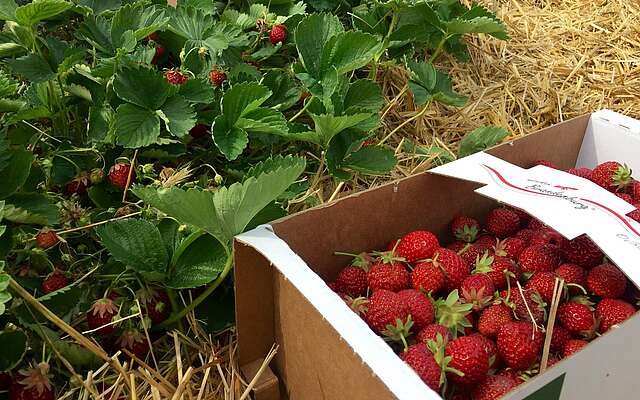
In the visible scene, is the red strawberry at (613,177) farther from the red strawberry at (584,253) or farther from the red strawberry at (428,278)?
the red strawberry at (428,278)

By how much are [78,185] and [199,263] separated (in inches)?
11.8

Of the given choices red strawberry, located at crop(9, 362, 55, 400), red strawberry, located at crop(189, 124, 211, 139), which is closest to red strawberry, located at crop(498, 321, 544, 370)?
red strawberry, located at crop(9, 362, 55, 400)

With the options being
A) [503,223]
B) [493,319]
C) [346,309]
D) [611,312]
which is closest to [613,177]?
[503,223]

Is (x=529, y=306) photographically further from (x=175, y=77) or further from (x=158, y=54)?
(x=158, y=54)

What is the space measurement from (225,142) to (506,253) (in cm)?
50

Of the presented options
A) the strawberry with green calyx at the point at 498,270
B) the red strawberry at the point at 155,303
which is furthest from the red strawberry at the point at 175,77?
the strawberry with green calyx at the point at 498,270

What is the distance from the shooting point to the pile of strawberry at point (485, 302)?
735 millimetres

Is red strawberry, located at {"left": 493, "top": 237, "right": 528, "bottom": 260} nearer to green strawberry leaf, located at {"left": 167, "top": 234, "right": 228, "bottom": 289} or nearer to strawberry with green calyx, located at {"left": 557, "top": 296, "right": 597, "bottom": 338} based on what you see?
strawberry with green calyx, located at {"left": 557, "top": 296, "right": 597, "bottom": 338}

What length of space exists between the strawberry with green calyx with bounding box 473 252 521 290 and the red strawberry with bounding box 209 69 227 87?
2.03ft

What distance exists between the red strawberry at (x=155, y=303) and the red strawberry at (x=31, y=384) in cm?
16

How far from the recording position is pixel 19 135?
3.63 ft

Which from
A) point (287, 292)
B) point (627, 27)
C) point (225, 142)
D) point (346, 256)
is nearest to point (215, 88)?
point (225, 142)

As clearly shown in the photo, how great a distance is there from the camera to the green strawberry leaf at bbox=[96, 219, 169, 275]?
2.82 ft

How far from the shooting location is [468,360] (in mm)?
713
